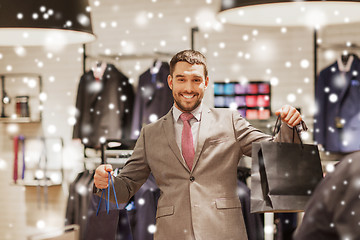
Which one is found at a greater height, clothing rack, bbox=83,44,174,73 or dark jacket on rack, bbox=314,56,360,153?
clothing rack, bbox=83,44,174,73

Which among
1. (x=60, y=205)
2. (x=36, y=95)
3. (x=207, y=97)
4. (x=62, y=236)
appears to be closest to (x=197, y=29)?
(x=207, y=97)

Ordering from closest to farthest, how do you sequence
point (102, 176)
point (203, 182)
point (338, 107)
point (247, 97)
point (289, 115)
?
point (289, 115), point (102, 176), point (203, 182), point (338, 107), point (247, 97)

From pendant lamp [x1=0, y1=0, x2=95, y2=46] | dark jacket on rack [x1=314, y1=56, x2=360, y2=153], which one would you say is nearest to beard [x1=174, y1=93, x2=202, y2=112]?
pendant lamp [x1=0, y1=0, x2=95, y2=46]

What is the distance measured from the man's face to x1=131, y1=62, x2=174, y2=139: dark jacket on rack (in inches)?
90.7

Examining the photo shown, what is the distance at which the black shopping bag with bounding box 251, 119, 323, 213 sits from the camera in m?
2.01

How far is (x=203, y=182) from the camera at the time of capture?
231 centimetres

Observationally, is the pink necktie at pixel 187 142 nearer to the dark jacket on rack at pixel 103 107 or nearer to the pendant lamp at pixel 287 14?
the pendant lamp at pixel 287 14

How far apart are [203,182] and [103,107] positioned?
9.20 ft

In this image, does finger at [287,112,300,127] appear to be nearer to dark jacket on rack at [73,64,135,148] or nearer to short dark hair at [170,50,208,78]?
short dark hair at [170,50,208,78]

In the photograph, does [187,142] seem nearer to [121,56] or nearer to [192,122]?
[192,122]

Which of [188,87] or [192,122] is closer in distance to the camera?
[188,87]

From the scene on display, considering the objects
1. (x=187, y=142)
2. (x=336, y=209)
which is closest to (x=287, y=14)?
(x=187, y=142)

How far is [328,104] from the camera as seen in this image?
4500 mm

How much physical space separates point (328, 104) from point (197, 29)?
1.48m
